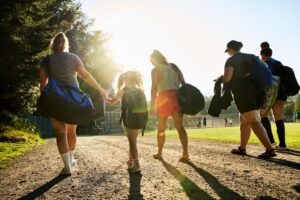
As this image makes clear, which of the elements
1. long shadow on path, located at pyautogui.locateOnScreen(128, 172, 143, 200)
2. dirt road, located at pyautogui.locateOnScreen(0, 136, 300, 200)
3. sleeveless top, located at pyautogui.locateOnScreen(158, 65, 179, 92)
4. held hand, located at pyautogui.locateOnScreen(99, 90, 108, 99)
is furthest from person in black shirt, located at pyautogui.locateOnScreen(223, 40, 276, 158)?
long shadow on path, located at pyautogui.locateOnScreen(128, 172, 143, 200)

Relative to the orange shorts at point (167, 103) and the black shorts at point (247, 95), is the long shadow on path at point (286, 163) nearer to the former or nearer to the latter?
the black shorts at point (247, 95)

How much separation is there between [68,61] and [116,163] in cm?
213

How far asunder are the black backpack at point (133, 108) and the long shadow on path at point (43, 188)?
4.25ft

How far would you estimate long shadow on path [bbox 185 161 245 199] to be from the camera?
374cm

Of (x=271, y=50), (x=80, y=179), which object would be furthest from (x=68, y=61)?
(x=271, y=50)

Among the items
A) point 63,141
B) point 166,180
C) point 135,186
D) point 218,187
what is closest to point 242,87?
point 166,180

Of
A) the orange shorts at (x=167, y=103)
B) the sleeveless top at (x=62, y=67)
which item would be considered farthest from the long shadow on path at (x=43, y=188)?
the orange shorts at (x=167, y=103)

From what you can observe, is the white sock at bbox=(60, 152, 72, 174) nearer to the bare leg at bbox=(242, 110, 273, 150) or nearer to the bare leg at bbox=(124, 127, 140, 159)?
the bare leg at bbox=(124, 127, 140, 159)

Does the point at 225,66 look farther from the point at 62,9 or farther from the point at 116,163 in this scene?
the point at 62,9

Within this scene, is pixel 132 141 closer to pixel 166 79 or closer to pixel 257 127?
pixel 166 79

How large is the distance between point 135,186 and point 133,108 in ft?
5.35

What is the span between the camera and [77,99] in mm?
5387

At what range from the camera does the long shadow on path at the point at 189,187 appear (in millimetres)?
3800

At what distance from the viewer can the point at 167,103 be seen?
6.80 meters
